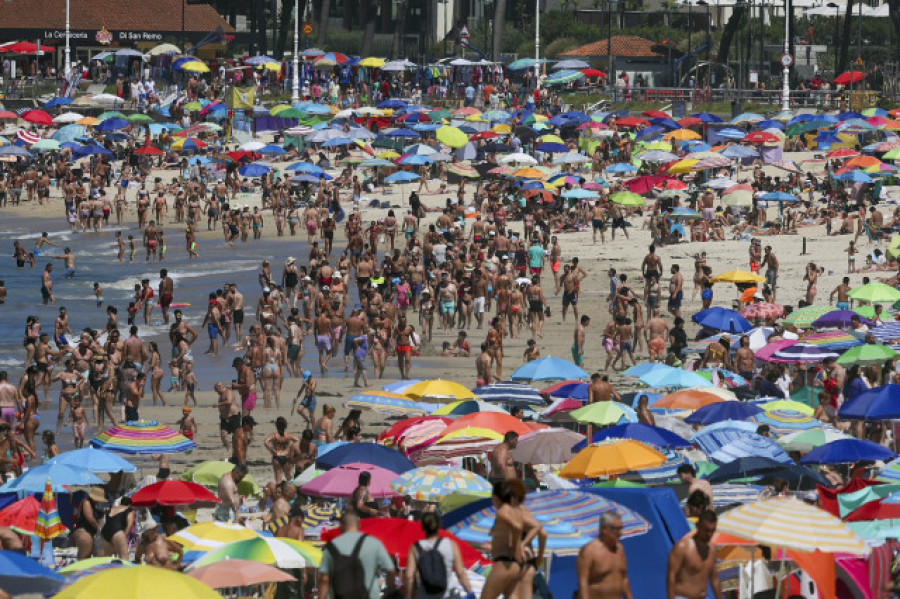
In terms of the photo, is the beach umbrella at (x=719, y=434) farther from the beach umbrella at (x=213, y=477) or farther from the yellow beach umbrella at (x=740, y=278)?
the yellow beach umbrella at (x=740, y=278)

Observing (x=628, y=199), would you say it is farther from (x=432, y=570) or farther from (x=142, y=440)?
(x=432, y=570)

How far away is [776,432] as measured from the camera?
14867 mm

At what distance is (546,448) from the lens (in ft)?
44.6

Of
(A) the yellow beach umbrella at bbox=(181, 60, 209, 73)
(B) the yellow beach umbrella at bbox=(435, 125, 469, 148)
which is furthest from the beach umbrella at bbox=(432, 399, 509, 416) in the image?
(A) the yellow beach umbrella at bbox=(181, 60, 209, 73)

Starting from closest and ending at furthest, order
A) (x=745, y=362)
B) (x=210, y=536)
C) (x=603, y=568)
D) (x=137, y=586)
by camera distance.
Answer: (x=137, y=586) < (x=603, y=568) < (x=210, y=536) < (x=745, y=362)

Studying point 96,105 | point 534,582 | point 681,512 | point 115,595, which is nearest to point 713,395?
point 681,512

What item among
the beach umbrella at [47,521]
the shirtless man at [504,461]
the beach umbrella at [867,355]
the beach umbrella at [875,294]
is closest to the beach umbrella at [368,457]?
the shirtless man at [504,461]

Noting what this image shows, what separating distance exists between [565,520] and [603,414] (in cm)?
541

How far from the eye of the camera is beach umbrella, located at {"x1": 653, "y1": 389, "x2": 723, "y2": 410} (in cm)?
1566

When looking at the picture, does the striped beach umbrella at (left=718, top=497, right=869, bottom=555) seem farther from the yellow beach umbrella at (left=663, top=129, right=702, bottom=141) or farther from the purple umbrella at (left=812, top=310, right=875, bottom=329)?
the yellow beach umbrella at (left=663, top=129, right=702, bottom=141)

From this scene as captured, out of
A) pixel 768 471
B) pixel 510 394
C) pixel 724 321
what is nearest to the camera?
pixel 768 471

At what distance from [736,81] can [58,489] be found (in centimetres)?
4838

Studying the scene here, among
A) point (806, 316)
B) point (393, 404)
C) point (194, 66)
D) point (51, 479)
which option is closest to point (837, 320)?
point (806, 316)

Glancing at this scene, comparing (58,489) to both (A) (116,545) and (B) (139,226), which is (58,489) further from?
(B) (139,226)
